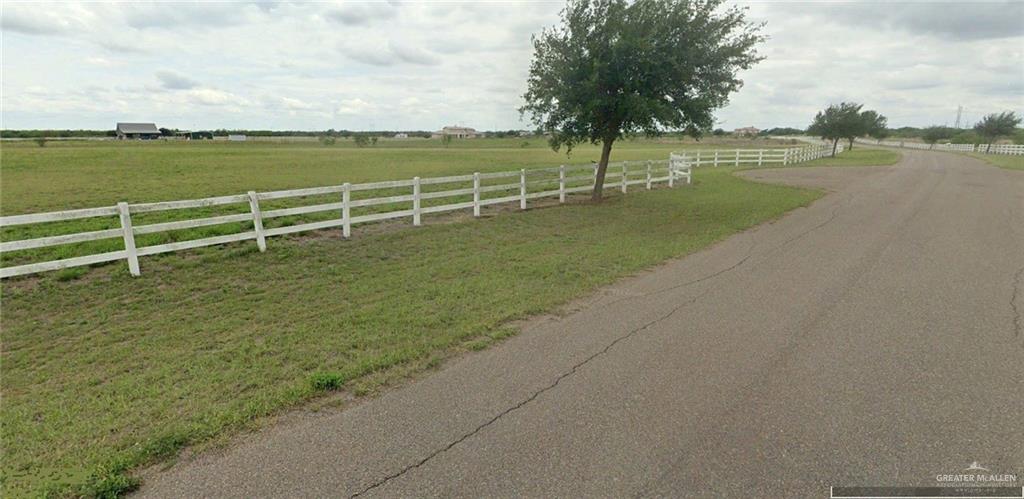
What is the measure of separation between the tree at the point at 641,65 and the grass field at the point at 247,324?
12.5 ft

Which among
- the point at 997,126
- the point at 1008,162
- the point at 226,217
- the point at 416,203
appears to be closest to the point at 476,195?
the point at 416,203

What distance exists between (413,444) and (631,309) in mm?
3382

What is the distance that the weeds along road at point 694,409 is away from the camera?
2783 mm

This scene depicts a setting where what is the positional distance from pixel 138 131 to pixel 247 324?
11576cm

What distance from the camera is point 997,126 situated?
60.7m

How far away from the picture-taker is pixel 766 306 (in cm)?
568

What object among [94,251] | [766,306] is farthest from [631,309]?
[94,251]

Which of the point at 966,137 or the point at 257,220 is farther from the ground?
the point at 966,137

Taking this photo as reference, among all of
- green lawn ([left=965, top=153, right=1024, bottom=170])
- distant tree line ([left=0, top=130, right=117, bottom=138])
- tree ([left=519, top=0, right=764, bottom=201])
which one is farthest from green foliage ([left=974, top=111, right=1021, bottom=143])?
distant tree line ([left=0, top=130, right=117, bottom=138])

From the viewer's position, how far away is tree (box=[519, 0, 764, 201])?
40.6 ft

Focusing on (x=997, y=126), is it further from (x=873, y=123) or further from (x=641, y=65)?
(x=641, y=65)

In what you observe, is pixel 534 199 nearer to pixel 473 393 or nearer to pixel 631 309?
pixel 631 309

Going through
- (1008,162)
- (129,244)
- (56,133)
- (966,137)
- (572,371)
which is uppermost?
(56,133)

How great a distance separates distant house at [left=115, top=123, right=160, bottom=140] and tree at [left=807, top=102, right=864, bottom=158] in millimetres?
108484
